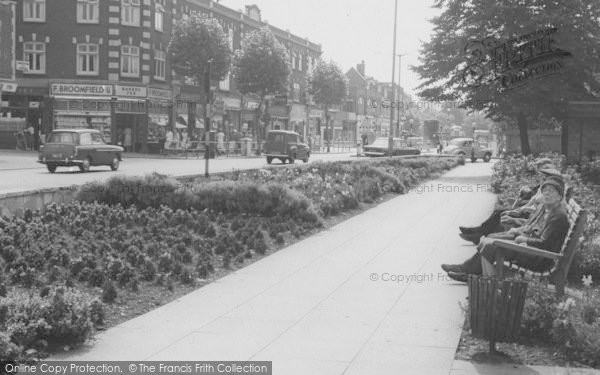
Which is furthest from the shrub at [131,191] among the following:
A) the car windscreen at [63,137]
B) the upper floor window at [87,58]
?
the upper floor window at [87,58]

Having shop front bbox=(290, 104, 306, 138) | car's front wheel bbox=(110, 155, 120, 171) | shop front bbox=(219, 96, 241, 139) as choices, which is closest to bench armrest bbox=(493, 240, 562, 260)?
→ car's front wheel bbox=(110, 155, 120, 171)

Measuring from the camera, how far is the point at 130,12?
1837 inches

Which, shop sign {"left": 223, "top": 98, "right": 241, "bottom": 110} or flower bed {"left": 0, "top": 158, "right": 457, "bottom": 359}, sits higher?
shop sign {"left": 223, "top": 98, "right": 241, "bottom": 110}

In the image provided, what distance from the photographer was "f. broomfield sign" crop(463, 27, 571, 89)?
105 ft

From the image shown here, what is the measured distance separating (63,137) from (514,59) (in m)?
18.5

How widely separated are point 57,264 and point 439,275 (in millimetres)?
4474

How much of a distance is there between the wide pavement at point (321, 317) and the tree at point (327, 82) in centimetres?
6109

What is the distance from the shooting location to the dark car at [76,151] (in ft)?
91.6

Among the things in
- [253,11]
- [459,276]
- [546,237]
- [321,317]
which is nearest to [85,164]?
[459,276]

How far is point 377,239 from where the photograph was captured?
41.0ft

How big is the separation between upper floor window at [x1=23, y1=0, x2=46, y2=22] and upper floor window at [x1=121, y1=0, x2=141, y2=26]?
4.87 metres

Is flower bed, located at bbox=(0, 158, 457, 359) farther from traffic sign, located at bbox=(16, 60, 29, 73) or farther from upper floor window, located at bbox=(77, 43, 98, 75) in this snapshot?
upper floor window, located at bbox=(77, 43, 98, 75)

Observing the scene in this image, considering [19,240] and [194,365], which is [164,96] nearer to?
[19,240]

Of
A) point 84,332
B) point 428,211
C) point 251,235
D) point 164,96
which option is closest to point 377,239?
point 251,235
